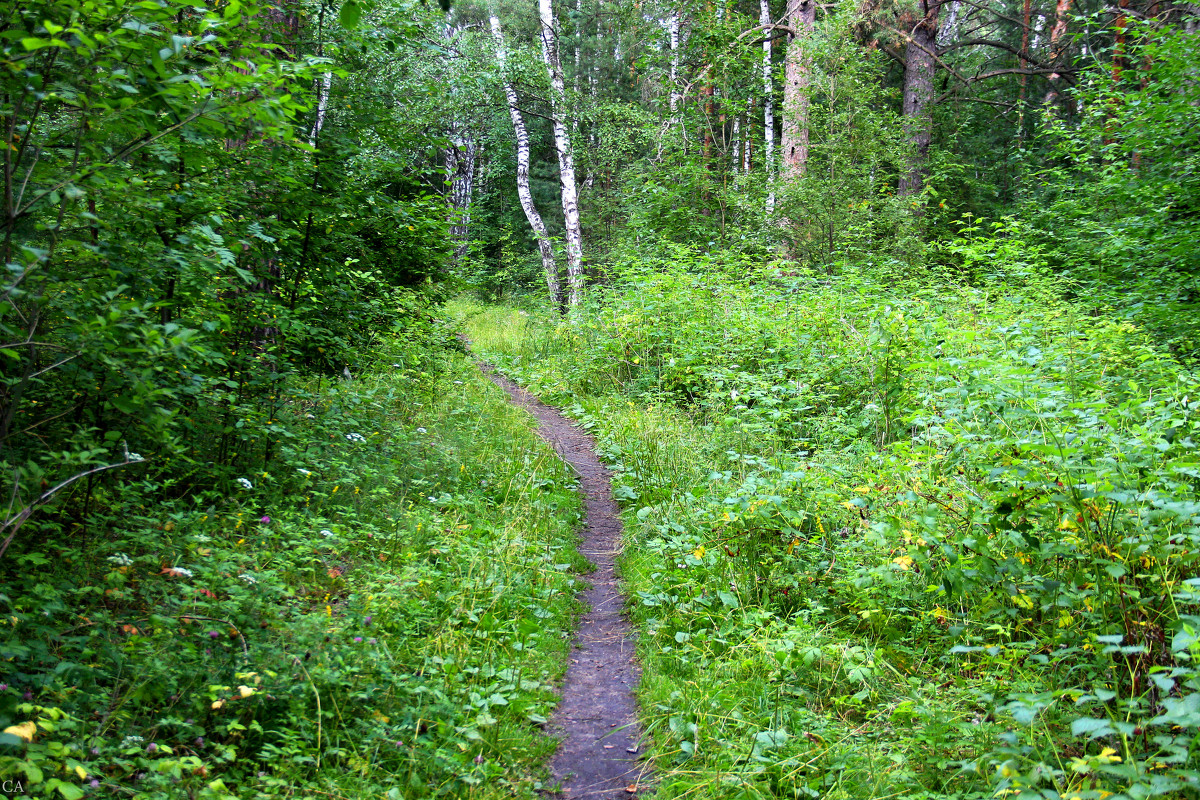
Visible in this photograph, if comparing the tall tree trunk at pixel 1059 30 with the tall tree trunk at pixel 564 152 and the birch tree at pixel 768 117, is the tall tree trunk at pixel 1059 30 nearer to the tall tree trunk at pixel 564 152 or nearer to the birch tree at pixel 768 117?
the birch tree at pixel 768 117

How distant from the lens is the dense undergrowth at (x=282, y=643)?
8.36 ft

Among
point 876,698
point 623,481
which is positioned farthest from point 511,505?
point 876,698

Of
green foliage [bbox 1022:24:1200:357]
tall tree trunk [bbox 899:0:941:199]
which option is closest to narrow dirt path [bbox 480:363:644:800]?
green foliage [bbox 1022:24:1200:357]

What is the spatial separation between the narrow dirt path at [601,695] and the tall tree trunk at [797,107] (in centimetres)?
937

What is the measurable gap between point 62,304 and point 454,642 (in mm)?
2457

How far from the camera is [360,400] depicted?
5879 millimetres

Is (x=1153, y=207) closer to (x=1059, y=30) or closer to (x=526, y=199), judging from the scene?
(x=1059, y=30)

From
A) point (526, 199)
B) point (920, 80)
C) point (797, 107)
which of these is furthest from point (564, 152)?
point (920, 80)

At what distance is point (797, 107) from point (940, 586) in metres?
11.8

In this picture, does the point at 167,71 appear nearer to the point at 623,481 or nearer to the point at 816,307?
the point at 623,481

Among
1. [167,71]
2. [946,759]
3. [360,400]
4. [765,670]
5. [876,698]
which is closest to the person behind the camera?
[167,71]

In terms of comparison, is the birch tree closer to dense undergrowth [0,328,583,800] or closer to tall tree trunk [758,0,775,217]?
tall tree trunk [758,0,775,217]

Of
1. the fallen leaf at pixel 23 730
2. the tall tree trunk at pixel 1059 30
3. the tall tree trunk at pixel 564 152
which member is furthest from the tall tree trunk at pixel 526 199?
the tall tree trunk at pixel 1059 30

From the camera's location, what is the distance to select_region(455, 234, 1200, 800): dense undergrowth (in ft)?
8.96
